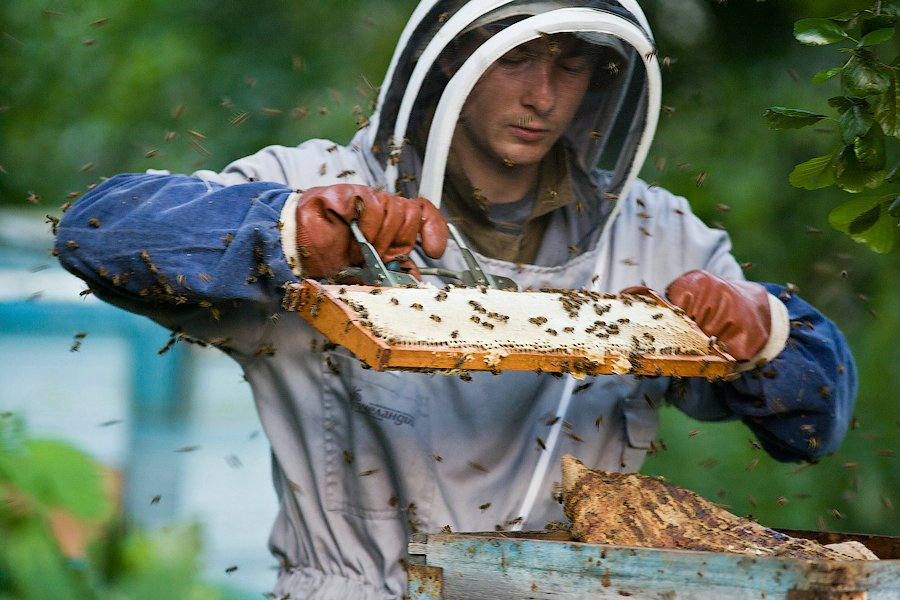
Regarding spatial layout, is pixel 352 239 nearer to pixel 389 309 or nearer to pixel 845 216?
pixel 389 309

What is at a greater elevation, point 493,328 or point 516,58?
point 516,58

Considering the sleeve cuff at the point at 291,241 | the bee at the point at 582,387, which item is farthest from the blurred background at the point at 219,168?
the sleeve cuff at the point at 291,241

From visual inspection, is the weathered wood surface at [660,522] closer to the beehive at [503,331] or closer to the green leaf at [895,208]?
the beehive at [503,331]

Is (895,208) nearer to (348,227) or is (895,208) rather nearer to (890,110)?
(890,110)

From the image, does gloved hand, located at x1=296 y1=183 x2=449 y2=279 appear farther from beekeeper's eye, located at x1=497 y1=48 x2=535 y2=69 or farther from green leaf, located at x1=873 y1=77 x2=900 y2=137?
green leaf, located at x1=873 y1=77 x2=900 y2=137

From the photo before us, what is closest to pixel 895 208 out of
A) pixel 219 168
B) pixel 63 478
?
pixel 63 478

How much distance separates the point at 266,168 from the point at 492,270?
0.59 m

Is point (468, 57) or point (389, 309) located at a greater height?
point (468, 57)

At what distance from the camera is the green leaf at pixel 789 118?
65.3 inches

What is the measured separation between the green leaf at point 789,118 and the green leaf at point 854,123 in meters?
0.05

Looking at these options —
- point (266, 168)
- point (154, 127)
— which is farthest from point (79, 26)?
point (266, 168)

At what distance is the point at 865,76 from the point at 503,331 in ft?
2.35

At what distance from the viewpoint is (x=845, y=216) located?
1.81 metres

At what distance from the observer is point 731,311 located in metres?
2.18
